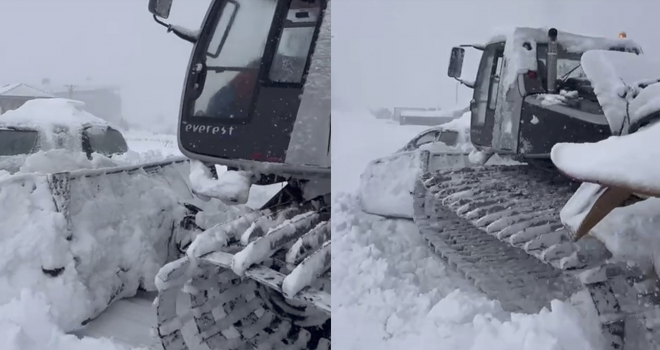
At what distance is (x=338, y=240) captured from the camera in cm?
94

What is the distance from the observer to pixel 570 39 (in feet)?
3.20

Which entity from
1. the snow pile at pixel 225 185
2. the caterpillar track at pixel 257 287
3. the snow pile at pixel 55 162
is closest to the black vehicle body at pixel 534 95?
the caterpillar track at pixel 257 287

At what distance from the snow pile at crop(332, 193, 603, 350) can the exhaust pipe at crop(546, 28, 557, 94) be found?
0.42m

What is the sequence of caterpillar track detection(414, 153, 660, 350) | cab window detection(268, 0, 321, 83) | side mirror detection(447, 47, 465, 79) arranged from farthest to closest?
cab window detection(268, 0, 321, 83) < caterpillar track detection(414, 153, 660, 350) < side mirror detection(447, 47, 465, 79)

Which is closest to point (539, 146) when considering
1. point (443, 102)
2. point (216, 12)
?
point (443, 102)

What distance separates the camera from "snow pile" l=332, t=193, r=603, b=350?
0.93 metres

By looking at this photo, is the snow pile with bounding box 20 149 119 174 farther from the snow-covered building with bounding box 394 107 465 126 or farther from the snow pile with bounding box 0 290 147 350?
the snow-covered building with bounding box 394 107 465 126

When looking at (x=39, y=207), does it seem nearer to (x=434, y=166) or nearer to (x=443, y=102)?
→ (x=434, y=166)

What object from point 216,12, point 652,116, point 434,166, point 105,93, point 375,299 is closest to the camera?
point 652,116

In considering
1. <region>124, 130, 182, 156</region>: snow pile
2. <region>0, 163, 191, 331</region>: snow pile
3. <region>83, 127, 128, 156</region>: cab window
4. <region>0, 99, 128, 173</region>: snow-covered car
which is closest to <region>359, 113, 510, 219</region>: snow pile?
<region>0, 163, 191, 331</region>: snow pile

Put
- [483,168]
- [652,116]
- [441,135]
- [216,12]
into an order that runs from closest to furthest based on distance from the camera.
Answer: [652,116]
[441,135]
[483,168]
[216,12]

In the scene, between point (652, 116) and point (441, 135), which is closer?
point (652, 116)

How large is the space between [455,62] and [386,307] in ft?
1.39

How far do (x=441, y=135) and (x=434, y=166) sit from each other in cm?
92
